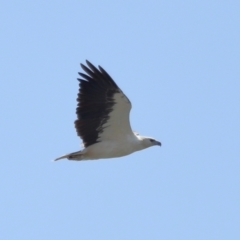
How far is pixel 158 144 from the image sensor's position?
48375 mm

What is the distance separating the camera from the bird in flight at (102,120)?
153 feet

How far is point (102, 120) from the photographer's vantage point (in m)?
47.1

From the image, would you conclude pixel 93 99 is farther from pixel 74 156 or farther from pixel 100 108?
pixel 74 156

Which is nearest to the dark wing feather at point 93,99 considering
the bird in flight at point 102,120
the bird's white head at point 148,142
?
the bird in flight at point 102,120

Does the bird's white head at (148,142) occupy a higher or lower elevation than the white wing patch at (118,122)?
lower

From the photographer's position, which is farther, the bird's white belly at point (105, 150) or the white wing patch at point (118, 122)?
the bird's white belly at point (105, 150)

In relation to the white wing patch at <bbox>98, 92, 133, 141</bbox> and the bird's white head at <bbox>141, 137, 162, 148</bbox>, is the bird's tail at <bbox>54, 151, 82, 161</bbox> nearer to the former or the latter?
the white wing patch at <bbox>98, 92, 133, 141</bbox>

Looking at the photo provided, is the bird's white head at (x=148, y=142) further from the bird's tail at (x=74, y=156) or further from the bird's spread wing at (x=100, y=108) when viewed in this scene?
the bird's tail at (x=74, y=156)

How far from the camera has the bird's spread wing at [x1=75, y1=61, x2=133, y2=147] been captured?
46.5m

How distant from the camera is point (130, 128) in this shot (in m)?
47.4

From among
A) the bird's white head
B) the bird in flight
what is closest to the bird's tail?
the bird in flight

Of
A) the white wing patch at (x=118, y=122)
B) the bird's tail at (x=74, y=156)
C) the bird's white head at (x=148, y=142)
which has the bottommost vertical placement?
the bird's tail at (x=74, y=156)

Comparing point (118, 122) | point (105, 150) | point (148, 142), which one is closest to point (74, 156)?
point (105, 150)

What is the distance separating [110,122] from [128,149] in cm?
90
